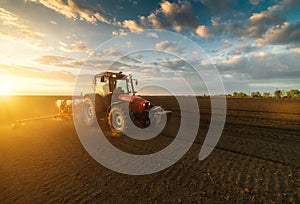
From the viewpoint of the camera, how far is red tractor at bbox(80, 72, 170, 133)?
8156mm

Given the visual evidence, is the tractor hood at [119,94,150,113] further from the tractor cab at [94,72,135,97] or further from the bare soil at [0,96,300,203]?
the bare soil at [0,96,300,203]

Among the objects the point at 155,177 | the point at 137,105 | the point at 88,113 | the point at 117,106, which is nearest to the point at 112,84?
the point at 117,106

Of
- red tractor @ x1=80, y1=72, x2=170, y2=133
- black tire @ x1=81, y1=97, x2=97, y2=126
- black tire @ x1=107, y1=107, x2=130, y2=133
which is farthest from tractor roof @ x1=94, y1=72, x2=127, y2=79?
black tire @ x1=107, y1=107, x2=130, y2=133

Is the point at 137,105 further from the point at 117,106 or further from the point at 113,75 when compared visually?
the point at 113,75

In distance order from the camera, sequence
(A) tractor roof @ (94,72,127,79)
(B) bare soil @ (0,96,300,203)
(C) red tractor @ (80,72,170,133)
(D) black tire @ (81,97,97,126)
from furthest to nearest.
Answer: (D) black tire @ (81,97,97,126)
(A) tractor roof @ (94,72,127,79)
(C) red tractor @ (80,72,170,133)
(B) bare soil @ (0,96,300,203)

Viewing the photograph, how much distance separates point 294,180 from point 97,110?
8019mm

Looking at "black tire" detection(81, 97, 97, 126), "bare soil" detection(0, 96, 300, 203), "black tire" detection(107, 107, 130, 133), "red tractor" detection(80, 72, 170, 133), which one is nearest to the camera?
"bare soil" detection(0, 96, 300, 203)

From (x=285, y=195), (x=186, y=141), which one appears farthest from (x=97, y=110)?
(x=285, y=195)

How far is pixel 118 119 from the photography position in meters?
8.24

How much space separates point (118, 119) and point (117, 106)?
0.61m

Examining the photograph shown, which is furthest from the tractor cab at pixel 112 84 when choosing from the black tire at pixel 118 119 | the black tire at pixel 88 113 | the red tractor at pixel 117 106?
the black tire at pixel 118 119

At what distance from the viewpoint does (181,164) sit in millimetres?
4895

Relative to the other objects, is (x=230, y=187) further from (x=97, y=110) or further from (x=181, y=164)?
(x=97, y=110)

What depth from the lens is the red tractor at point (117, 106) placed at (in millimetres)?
8156
